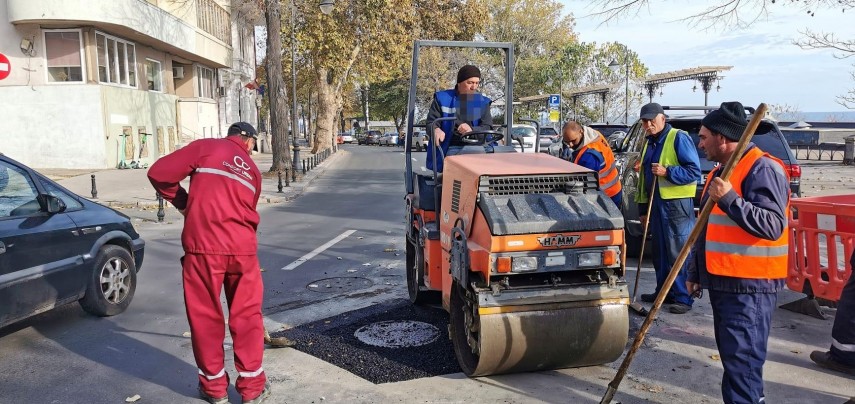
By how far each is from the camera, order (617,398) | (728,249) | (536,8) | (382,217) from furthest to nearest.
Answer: (536,8) → (382,217) → (617,398) → (728,249)

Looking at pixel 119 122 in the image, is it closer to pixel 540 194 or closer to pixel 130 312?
pixel 130 312

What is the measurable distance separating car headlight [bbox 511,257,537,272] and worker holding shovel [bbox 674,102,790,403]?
3.43 ft

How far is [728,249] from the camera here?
3635 millimetres

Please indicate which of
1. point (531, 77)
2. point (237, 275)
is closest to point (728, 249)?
point (237, 275)

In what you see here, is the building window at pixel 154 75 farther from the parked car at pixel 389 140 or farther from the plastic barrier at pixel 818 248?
the parked car at pixel 389 140

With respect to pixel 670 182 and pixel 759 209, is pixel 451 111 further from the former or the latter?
pixel 759 209

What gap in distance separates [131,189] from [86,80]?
6.92 meters

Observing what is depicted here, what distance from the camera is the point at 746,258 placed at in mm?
3580

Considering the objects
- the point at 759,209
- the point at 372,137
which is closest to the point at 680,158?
the point at 759,209

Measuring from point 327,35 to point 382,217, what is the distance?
2110cm

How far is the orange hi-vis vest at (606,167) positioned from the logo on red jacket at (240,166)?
135 inches

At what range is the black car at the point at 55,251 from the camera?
529cm

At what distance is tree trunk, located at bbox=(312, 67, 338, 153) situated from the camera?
39.5 metres

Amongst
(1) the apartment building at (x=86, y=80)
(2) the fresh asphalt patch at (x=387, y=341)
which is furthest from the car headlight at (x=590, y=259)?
(1) the apartment building at (x=86, y=80)
